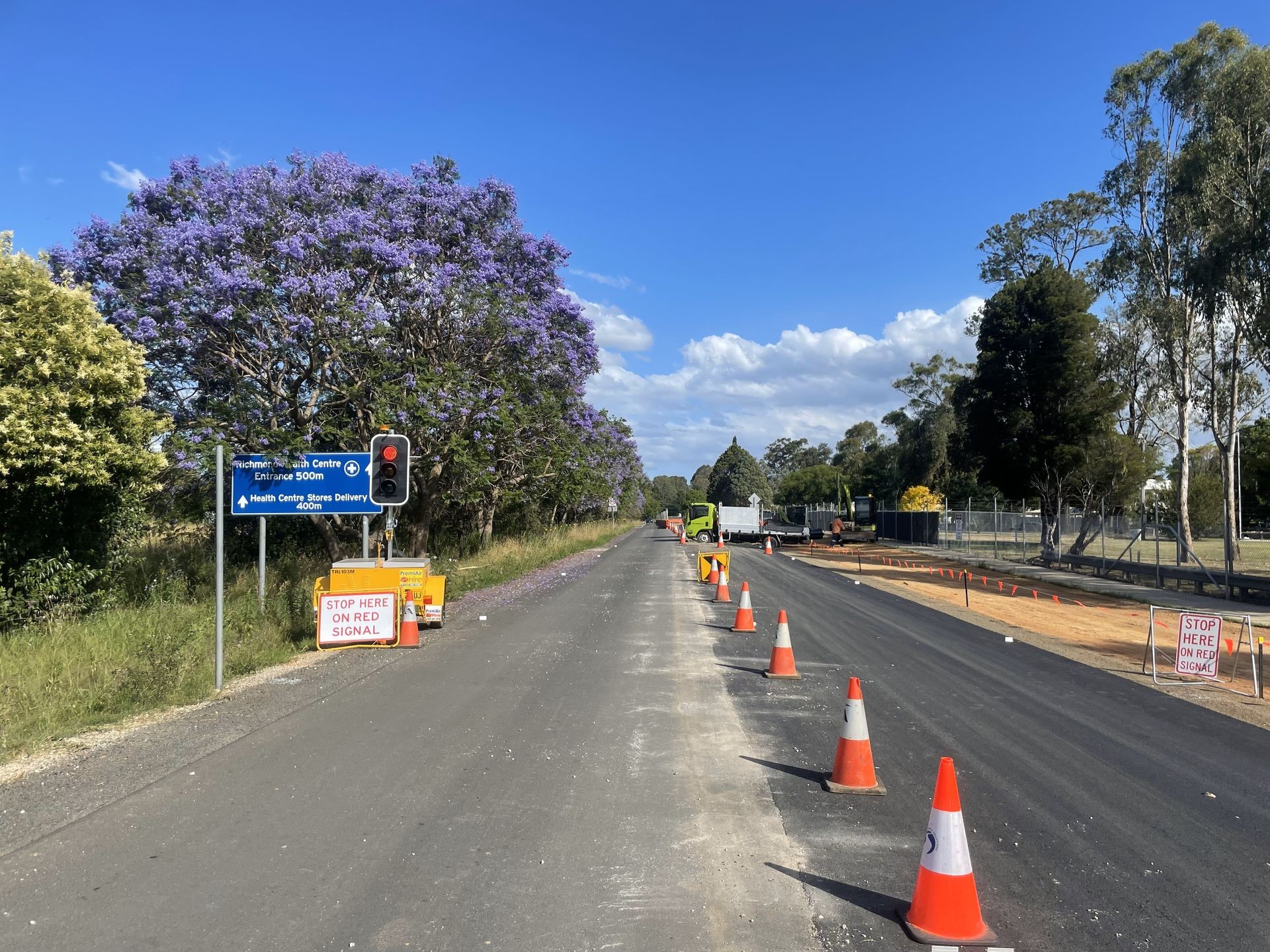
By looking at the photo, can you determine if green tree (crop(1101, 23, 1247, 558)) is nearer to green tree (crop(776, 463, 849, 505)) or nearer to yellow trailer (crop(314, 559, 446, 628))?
yellow trailer (crop(314, 559, 446, 628))

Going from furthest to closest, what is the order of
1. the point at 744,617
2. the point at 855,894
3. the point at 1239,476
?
the point at 1239,476
the point at 744,617
the point at 855,894

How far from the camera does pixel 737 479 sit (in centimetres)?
12556

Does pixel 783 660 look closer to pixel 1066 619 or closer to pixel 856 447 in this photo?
pixel 1066 619

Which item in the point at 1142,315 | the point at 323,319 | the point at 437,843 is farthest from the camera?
the point at 1142,315

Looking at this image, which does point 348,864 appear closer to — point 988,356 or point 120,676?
point 120,676

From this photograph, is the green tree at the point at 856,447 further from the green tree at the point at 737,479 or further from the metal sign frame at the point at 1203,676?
the metal sign frame at the point at 1203,676

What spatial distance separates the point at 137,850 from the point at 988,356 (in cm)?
4099

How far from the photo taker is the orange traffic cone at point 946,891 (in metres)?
3.62

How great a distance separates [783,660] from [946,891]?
6.08 meters

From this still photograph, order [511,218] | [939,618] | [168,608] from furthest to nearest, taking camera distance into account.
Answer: [511,218], [939,618], [168,608]

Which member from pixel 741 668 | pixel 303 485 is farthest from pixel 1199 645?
pixel 303 485

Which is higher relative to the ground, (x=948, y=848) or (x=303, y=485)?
(x=303, y=485)

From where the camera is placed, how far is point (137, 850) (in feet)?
14.6

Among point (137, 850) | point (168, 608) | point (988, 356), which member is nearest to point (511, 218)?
point (168, 608)
